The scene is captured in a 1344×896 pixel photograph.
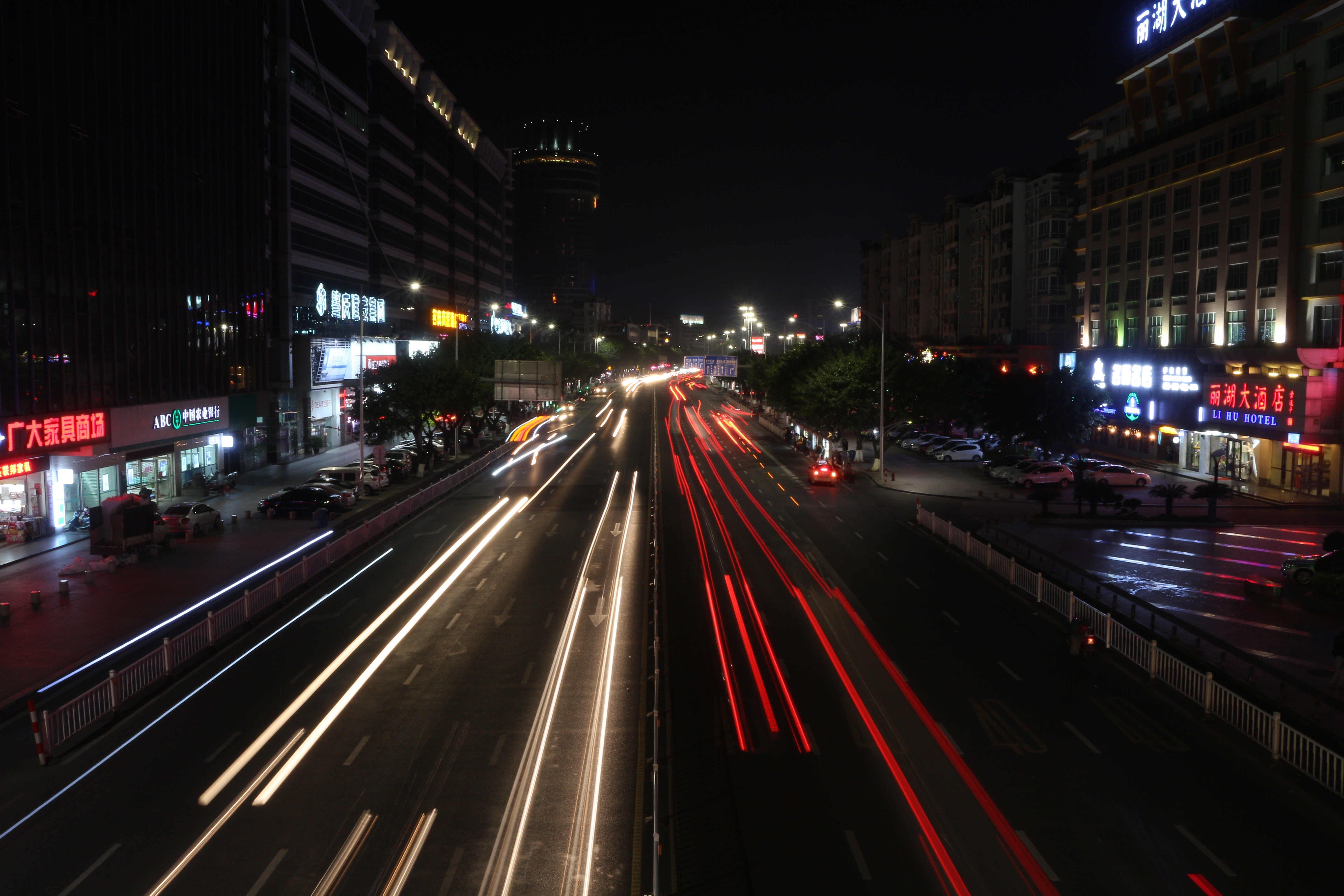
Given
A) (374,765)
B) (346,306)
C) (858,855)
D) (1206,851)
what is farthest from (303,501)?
(1206,851)

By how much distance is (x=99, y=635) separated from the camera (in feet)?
72.4

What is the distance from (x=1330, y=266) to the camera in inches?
1766

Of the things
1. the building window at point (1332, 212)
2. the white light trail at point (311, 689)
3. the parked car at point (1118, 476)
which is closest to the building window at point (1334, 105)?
the building window at point (1332, 212)

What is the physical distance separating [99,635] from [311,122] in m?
54.6

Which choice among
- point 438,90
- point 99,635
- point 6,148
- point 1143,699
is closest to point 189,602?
point 99,635

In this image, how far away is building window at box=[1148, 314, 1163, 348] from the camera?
2333 inches

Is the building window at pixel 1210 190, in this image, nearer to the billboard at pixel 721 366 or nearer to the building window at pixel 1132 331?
the building window at pixel 1132 331

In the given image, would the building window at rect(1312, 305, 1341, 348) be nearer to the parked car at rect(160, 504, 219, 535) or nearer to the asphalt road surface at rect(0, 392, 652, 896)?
the asphalt road surface at rect(0, 392, 652, 896)

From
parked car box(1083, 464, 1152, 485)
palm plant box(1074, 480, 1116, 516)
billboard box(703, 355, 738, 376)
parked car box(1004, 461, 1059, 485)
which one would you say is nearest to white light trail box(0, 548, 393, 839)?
palm plant box(1074, 480, 1116, 516)

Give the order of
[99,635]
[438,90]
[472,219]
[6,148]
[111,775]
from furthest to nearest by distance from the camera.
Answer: [472,219], [438,90], [6,148], [99,635], [111,775]

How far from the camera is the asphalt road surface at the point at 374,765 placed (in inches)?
461

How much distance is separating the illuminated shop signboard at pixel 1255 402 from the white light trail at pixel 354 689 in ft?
129

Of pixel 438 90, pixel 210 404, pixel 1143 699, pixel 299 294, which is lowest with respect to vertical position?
pixel 1143 699

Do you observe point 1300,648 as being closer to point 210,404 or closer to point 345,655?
point 345,655
